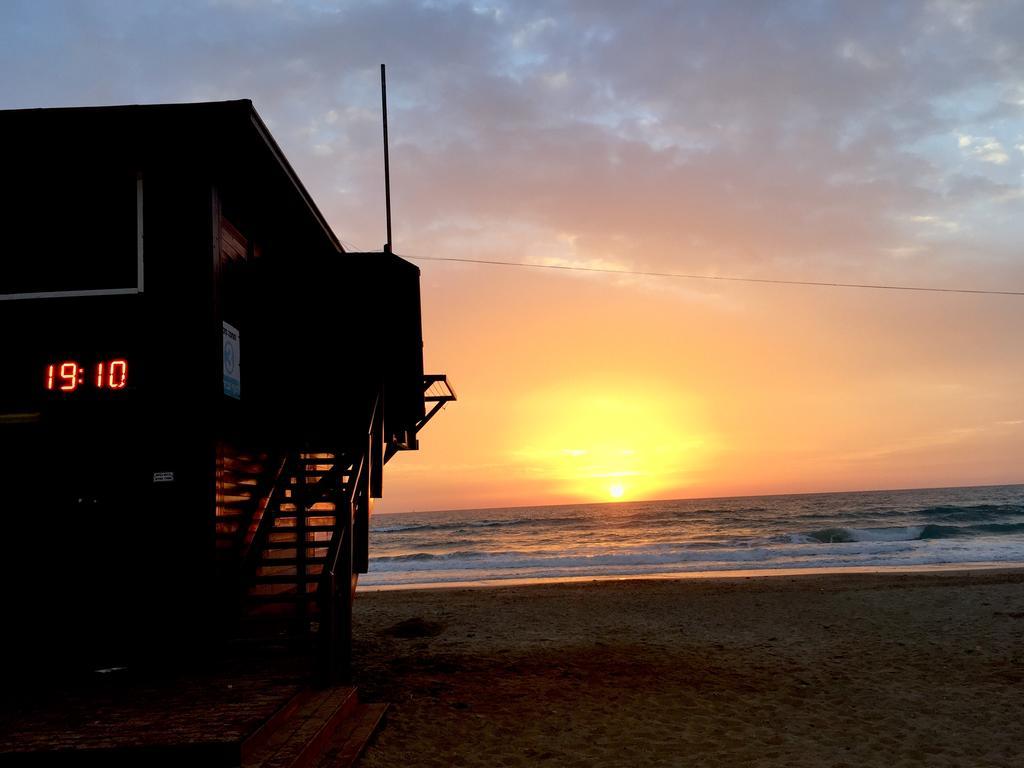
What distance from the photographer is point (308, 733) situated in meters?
5.79

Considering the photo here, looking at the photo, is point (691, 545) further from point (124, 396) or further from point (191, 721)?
point (191, 721)

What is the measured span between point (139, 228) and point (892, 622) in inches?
511

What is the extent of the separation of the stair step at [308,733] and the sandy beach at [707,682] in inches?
17.6

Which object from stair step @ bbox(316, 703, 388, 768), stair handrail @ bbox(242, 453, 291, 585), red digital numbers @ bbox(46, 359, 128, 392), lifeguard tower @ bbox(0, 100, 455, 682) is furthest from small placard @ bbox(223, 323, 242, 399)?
stair step @ bbox(316, 703, 388, 768)

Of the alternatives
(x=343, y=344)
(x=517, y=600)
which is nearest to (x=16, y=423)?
(x=343, y=344)

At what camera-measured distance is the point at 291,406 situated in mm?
10383

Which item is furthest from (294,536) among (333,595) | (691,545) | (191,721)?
(691,545)

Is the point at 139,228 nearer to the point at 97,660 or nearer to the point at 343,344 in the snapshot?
the point at 343,344

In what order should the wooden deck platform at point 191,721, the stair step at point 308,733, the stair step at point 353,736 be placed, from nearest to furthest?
the wooden deck platform at point 191,721, the stair step at point 308,733, the stair step at point 353,736

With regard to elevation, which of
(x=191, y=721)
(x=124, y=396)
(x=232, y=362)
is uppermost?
(x=232, y=362)

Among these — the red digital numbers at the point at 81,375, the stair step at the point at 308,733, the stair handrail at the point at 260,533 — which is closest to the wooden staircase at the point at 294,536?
the stair handrail at the point at 260,533

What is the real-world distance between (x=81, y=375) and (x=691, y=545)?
36.5 m

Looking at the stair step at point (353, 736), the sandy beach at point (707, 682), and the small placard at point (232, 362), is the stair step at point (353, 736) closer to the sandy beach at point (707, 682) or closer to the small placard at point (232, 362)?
the sandy beach at point (707, 682)

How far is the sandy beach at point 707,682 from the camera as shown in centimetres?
677
